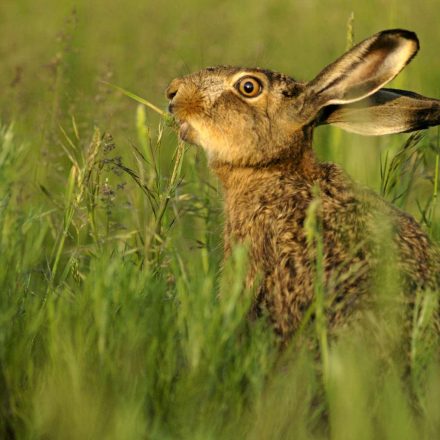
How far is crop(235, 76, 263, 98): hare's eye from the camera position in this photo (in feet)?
16.8

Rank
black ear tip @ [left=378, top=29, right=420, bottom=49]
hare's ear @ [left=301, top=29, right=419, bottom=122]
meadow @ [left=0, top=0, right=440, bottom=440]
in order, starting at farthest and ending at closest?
hare's ear @ [left=301, top=29, right=419, bottom=122] < black ear tip @ [left=378, top=29, right=420, bottom=49] < meadow @ [left=0, top=0, right=440, bottom=440]

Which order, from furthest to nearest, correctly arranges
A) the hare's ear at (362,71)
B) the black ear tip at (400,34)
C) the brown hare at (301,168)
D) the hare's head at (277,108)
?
the hare's head at (277,108), the hare's ear at (362,71), the black ear tip at (400,34), the brown hare at (301,168)

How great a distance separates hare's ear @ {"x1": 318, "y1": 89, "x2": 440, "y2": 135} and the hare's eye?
1.06ft

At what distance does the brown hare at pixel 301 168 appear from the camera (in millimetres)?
4000

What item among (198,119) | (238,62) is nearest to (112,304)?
(198,119)

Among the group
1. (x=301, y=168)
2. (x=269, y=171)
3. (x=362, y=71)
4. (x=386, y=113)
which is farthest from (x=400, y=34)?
(x=269, y=171)

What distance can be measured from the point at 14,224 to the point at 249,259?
3.01 ft

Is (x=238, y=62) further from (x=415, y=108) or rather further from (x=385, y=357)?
(x=385, y=357)

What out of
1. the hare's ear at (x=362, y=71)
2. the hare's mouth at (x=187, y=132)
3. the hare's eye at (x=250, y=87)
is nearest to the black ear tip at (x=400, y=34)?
the hare's ear at (x=362, y=71)

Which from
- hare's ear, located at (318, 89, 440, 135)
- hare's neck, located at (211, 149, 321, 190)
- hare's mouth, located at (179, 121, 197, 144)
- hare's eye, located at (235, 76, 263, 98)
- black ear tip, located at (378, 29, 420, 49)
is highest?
black ear tip, located at (378, 29, 420, 49)

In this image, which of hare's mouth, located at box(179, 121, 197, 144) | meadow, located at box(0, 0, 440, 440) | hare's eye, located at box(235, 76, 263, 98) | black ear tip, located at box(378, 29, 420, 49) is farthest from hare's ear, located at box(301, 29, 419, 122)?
hare's mouth, located at box(179, 121, 197, 144)

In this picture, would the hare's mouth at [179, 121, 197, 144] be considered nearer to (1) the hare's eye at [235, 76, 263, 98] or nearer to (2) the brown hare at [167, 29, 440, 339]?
(2) the brown hare at [167, 29, 440, 339]

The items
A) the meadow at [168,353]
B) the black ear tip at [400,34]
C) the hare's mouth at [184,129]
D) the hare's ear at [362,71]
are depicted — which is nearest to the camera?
the meadow at [168,353]

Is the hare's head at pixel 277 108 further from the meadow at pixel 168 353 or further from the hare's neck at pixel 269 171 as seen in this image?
the meadow at pixel 168 353
